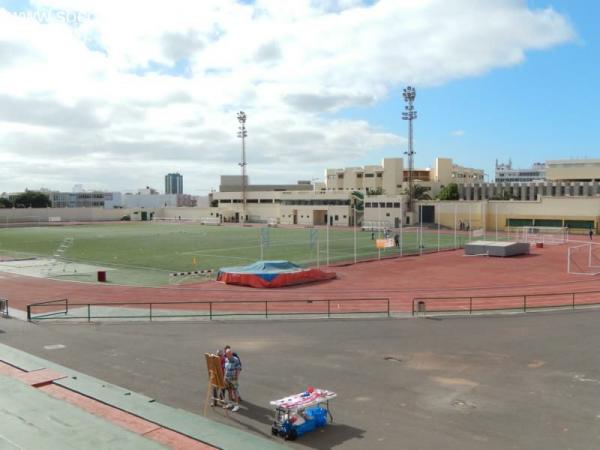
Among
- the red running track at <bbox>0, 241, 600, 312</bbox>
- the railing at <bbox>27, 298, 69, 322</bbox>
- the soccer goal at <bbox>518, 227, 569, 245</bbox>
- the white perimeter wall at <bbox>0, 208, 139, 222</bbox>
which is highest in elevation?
the white perimeter wall at <bbox>0, 208, 139, 222</bbox>

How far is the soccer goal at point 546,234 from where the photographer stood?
70625 millimetres

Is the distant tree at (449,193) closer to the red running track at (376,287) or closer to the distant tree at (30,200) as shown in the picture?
the red running track at (376,287)

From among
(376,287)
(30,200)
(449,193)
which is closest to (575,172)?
(449,193)

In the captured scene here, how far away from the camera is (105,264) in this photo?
4753 cm

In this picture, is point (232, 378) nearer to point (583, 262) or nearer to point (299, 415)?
point (299, 415)

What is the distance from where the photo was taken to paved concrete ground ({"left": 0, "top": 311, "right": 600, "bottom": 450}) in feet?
38.7

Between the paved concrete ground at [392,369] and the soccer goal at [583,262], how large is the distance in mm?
18831

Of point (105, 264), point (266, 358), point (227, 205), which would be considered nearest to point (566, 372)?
point (266, 358)

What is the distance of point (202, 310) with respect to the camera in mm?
27172

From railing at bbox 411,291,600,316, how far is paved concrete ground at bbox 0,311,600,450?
5.78 ft

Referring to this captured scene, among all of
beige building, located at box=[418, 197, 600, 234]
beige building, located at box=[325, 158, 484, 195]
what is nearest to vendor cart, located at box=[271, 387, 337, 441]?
beige building, located at box=[418, 197, 600, 234]

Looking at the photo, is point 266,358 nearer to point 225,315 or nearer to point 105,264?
point 225,315

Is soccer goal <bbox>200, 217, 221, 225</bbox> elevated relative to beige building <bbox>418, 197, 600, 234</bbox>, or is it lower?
lower

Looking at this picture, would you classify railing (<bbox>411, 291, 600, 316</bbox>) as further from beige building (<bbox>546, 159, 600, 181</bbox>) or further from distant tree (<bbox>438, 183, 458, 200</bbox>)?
beige building (<bbox>546, 159, 600, 181</bbox>)
